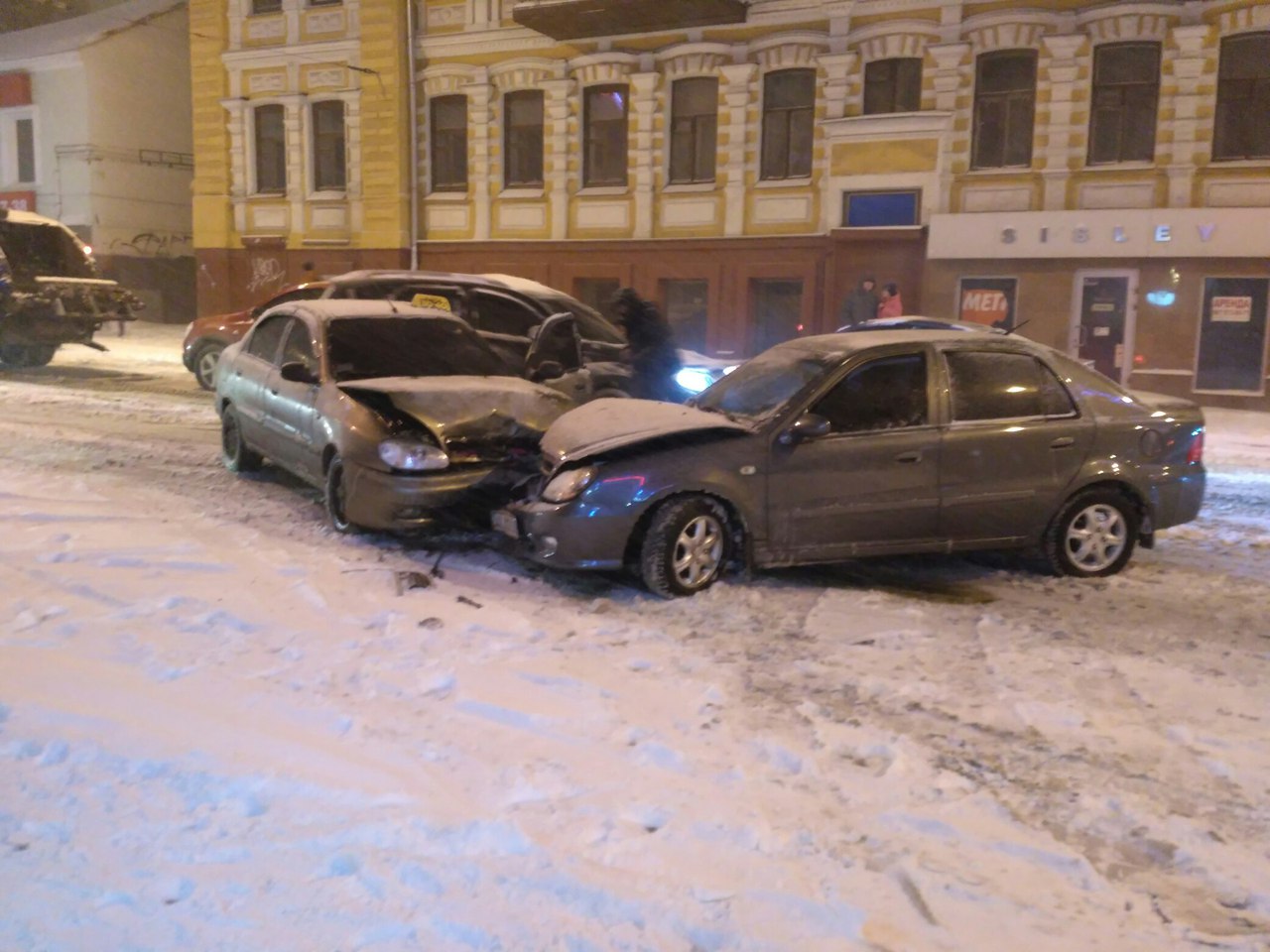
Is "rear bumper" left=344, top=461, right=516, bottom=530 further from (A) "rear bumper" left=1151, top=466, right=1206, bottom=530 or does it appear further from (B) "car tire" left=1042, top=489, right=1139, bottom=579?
(A) "rear bumper" left=1151, top=466, right=1206, bottom=530

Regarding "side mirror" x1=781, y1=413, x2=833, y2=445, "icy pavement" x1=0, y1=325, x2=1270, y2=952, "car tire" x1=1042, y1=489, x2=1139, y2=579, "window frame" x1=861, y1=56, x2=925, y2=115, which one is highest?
"window frame" x1=861, y1=56, x2=925, y2=115

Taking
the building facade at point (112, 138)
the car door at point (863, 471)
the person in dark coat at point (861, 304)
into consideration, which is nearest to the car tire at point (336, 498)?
the car door at point (863, 471)

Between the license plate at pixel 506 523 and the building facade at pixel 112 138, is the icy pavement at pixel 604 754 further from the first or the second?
the building facade at pixel 112 138

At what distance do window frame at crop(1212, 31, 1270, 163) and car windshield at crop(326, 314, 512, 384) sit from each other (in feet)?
45.7

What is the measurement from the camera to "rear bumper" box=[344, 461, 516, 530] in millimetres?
6914

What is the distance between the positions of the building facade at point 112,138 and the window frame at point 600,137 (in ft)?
49.9

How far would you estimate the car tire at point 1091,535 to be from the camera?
7.09 meters

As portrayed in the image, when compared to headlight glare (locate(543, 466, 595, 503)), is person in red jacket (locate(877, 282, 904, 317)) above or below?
above

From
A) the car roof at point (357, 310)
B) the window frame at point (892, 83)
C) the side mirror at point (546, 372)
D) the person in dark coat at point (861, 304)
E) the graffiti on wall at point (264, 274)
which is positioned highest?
the window frame at point (892, 83)

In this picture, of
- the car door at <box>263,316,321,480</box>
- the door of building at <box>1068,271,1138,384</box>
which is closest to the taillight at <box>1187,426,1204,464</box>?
the car door at <box>263,316,321,480</box>

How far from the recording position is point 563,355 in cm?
1042

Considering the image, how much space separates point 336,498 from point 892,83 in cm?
1494

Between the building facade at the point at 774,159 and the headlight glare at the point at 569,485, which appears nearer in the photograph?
the headlight glare at the point at 569,485

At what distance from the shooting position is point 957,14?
18.5m
